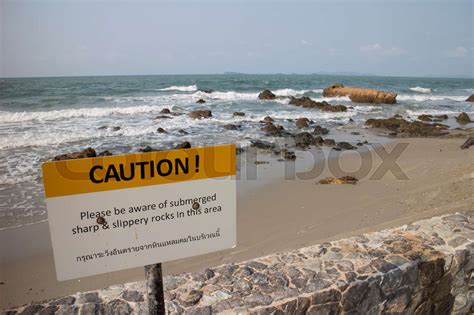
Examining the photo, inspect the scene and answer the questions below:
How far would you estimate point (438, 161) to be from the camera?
10.5m

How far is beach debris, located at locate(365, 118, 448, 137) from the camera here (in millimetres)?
15539

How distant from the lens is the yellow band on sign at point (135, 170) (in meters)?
1.56

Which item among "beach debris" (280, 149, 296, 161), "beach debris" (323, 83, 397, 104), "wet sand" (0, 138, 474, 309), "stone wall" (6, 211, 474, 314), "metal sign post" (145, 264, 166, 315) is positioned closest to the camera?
"metal sign post" (145, 264, 166, 315)

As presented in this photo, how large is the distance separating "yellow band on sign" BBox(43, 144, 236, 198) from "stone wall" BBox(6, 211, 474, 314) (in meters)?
1.38

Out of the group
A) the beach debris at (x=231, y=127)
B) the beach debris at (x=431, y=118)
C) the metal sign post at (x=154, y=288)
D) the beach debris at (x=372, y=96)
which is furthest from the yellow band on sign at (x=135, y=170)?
the beach debris at (x=372, y=96)

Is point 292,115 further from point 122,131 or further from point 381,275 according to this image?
point 381,275

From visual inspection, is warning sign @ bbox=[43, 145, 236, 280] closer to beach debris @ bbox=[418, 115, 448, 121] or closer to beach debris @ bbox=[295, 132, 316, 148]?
beach debris @ bbox=[295, 132, 316, 148]

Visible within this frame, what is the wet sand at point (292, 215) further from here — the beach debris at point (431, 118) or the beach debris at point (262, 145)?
the beach debris at point (431, 118)

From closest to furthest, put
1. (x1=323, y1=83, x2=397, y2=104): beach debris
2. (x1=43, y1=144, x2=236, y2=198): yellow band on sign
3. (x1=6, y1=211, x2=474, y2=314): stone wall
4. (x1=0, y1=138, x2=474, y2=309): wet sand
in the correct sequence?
(x1=43, y1=144, x2=236, y2=198): yellow band on sign
(x1=6, y1=211, x2=474, y2=314): stone wall
(x1=0, y1=138, x2=474, y2=309): wet sand
(x1=323, y1=83, x2=397, y2=104): beach debris

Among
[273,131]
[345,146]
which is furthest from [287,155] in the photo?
[273,131]

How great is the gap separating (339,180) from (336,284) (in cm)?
577

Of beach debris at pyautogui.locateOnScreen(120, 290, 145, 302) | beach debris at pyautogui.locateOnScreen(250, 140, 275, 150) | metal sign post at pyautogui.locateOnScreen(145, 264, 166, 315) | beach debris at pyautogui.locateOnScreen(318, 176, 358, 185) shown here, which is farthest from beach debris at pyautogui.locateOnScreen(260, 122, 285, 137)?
metal sign post at pyautogui.locateOnScreen(145, 264, 166, 315)

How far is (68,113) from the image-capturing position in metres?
18.7

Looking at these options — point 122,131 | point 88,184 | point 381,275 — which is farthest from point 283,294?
point 122,131
